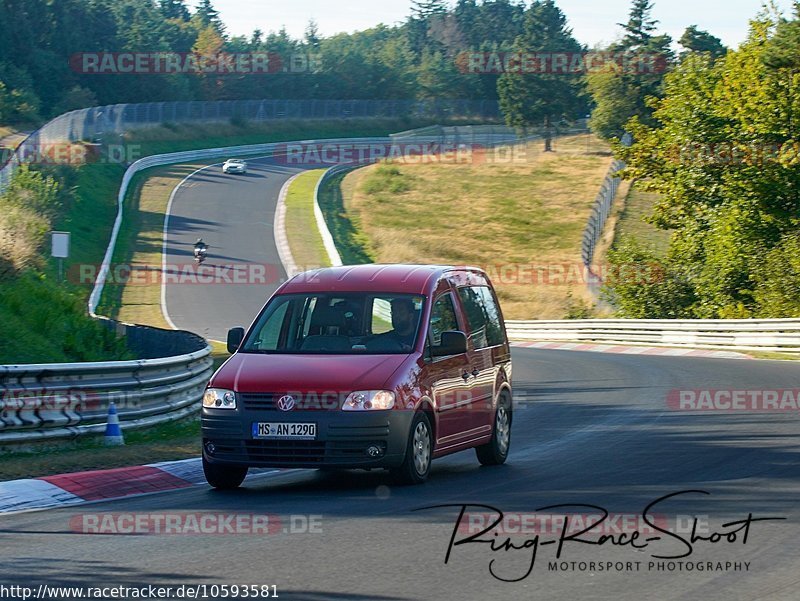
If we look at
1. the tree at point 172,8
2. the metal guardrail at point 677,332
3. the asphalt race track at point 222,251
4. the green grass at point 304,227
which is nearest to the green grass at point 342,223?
the green grass at point 304,227

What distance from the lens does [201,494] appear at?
33.9 feet

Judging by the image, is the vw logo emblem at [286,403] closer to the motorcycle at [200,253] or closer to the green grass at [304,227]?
the green grass at [304,227]

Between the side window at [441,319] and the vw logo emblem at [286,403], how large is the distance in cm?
165

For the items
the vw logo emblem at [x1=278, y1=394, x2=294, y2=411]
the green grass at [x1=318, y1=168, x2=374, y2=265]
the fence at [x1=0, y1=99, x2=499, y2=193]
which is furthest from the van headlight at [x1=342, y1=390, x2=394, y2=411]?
the green grass at [x1=318, y1=168, x2=374, y2=265]

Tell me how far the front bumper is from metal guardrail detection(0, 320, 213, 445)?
326 cm

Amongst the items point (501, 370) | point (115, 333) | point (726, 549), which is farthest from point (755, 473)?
point (115, 333)

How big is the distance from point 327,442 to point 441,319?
2.07 meters

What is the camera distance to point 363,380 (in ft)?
33.2

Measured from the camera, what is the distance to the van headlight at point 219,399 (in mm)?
10250

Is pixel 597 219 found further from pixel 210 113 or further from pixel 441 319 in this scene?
pixel 441 319

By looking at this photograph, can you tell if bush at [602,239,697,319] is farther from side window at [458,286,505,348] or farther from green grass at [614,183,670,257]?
side window at [458,286,505,348]

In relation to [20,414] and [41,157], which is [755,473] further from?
[41,157]

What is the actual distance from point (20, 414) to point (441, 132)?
99787 millimetres

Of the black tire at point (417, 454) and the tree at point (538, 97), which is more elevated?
the tree at point (538, 97)
